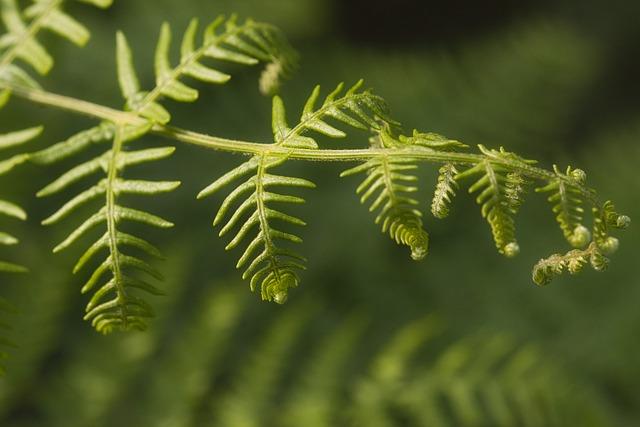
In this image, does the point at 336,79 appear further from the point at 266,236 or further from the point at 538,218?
the point at 266,236

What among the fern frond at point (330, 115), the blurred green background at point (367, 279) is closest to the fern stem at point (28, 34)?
the fern frond at point (330, 115)

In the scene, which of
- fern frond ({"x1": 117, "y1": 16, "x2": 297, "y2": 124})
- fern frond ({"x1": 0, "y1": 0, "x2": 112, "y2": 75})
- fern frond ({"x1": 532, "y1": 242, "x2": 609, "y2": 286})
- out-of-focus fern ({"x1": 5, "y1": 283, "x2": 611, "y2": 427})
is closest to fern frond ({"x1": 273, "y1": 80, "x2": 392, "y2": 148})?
fern frond ({"x1": 117, "y1": 16, "x2": 297, "y2": 124})

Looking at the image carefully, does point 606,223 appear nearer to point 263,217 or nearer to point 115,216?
Result: point 263,217

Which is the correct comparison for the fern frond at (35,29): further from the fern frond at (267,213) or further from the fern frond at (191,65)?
the fern frond at (267,213)

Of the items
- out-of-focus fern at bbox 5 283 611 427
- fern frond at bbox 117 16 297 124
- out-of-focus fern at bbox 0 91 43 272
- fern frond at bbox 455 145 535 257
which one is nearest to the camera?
fern frond at bbox 455 145 535 257

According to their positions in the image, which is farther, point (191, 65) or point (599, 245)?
point (191, 65)

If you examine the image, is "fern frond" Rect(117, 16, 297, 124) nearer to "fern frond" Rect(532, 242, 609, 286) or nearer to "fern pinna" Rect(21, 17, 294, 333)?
"fern pinna" Rect(21, 17, 294, 333)

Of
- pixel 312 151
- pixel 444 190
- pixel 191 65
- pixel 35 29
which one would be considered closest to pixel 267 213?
pixel 312 151
